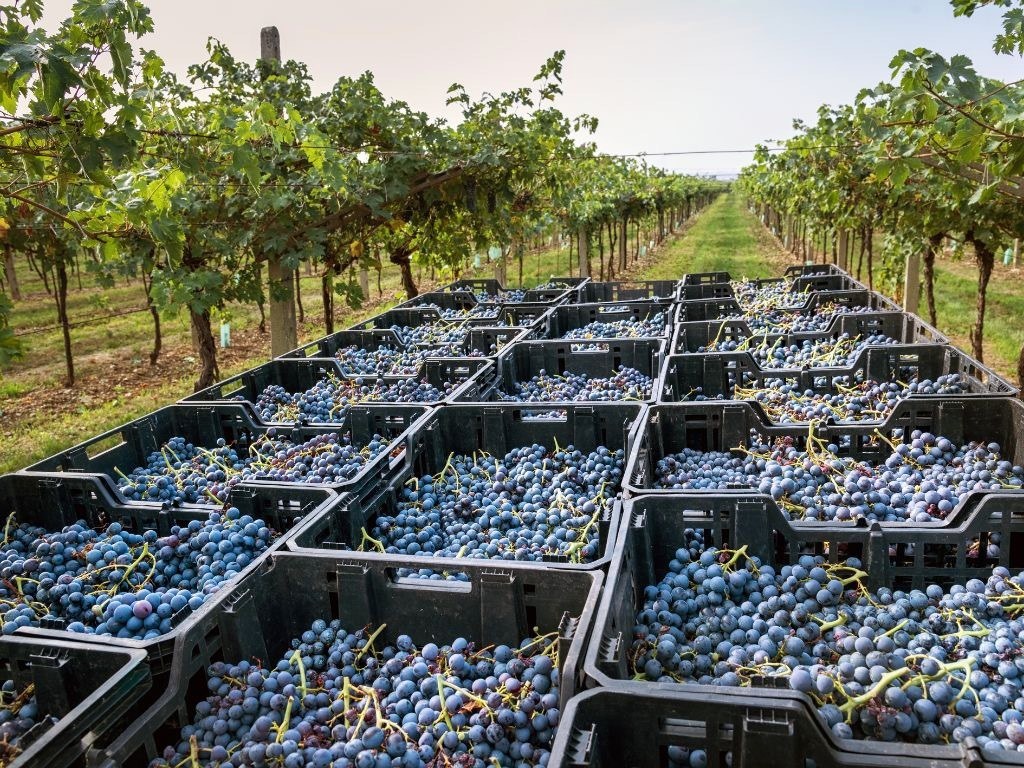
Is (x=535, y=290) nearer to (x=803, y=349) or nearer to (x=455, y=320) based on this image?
(x=455, y=320)

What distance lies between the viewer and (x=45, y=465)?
336cm

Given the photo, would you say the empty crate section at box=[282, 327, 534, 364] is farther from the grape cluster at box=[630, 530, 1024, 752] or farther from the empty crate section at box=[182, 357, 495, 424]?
the grape cluster at box=[630, 530, 1024, 752]

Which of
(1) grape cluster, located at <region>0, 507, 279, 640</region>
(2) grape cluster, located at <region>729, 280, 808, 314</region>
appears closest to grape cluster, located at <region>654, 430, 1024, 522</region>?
(1) grape cluster, located at <region>0, 507, 279, 640</region>

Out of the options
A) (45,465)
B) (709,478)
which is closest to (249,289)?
(45,465)

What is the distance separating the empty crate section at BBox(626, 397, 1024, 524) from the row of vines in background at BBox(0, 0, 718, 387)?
2.26 meters

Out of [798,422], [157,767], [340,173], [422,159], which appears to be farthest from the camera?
[422,159]

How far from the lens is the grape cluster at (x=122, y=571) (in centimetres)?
235

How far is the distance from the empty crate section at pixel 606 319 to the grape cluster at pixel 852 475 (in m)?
2.65

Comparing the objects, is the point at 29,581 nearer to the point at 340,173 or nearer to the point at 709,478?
the point at 709,478

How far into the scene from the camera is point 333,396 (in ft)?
15.6

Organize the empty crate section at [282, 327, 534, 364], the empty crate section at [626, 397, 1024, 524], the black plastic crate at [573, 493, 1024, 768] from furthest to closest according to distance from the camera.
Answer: the empty crate section at [282, 327, 534, 364] → the empty crate section at [626, 397, 1024, 524] → the black plastic crate at [573, 493, 1024, 768]

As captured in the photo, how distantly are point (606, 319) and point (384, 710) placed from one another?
505 cm

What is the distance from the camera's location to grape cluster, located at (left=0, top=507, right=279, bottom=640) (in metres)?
2.35

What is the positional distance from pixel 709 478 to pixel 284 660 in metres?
1.92
